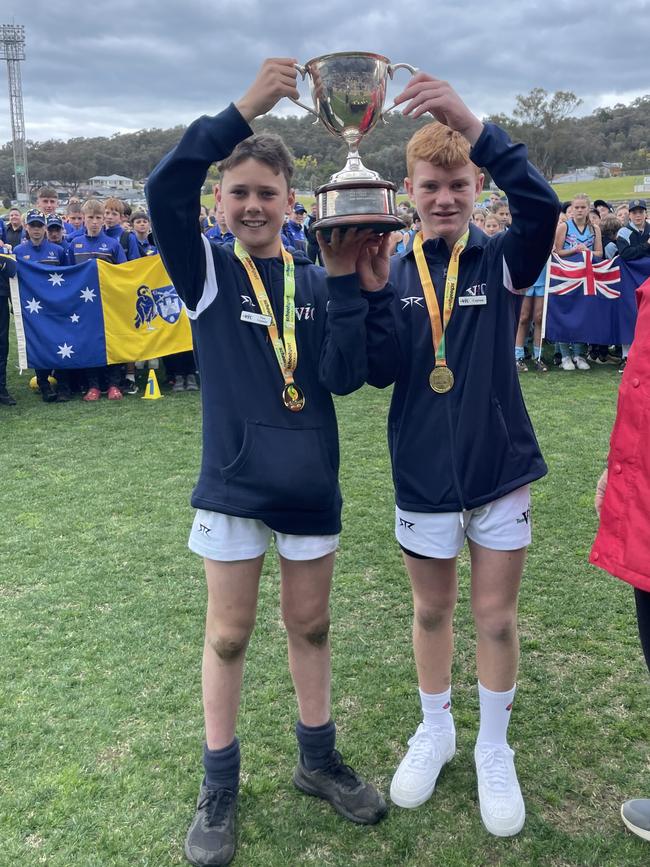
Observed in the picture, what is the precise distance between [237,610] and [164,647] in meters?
1.34

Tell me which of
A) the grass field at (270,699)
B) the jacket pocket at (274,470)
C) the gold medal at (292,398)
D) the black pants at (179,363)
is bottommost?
the grass field at (270,699)

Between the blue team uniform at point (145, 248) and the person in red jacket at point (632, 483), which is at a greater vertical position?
the blue team uniform at point (145, 248)

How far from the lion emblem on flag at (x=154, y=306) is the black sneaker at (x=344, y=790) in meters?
7.14

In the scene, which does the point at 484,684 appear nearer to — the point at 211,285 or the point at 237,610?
the point at 237,610

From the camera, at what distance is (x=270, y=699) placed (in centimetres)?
312

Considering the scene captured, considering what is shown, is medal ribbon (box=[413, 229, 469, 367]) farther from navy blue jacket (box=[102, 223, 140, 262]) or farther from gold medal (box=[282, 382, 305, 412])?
navy blue jacket (box=[102, 223, 140, 262])

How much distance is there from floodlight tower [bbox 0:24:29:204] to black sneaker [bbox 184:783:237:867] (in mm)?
66198

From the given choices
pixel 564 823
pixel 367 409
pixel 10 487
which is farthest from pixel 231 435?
pixel 367 409

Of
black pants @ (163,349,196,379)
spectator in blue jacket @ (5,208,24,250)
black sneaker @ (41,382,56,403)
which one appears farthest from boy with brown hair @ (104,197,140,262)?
black sneaker @ (41,382,56,403)

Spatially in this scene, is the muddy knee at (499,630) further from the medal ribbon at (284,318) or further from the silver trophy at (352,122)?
the silver trophy at (352,122)

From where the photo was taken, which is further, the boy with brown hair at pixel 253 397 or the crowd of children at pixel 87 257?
the crowd of children at pixel 87 257

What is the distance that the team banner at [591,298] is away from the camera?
9625mm

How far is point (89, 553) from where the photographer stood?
4555mm

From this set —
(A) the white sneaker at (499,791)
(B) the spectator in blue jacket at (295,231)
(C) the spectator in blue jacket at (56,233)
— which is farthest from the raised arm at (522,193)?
(B) the spectator in blue jacket at (295,231)
